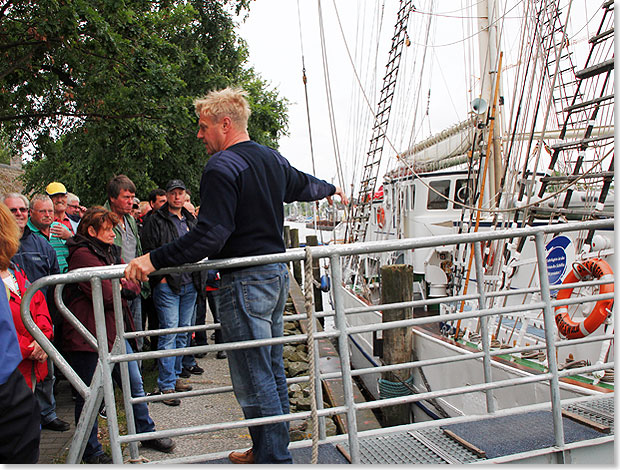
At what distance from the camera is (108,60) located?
7.02m

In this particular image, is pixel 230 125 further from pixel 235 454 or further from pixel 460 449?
pixel 460 449

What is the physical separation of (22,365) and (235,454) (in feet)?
4.28

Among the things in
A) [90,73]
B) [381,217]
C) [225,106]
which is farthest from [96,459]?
[381,217]

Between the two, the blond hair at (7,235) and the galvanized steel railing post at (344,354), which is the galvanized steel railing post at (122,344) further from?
the galvanized steel railing post at (344,354)

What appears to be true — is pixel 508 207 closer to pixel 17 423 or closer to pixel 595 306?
pixel 595 306

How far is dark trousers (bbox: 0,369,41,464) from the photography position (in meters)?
1.82

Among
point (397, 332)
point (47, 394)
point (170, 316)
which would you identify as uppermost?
point (170, 316)

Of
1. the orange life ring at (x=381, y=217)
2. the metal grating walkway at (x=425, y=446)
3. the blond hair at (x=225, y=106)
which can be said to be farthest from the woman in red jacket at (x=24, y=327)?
the orange life ring at (x=381, y=217)

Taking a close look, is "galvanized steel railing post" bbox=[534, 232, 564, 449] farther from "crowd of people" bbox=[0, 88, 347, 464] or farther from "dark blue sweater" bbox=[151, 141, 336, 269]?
"dark blue sweater" bbox=[151, 141, 336, 269]

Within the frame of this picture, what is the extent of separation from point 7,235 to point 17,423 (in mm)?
781

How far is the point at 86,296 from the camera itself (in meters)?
3.11

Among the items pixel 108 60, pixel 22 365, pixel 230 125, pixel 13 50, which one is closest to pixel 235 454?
pixel 22 365

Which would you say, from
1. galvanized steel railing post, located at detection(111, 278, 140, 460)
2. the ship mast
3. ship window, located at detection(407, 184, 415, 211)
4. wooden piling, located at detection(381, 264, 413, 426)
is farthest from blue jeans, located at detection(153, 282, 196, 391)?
ship window, located at detection(407, 184, 415, 211)

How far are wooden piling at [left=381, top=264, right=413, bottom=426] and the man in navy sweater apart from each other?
393 centimetres
